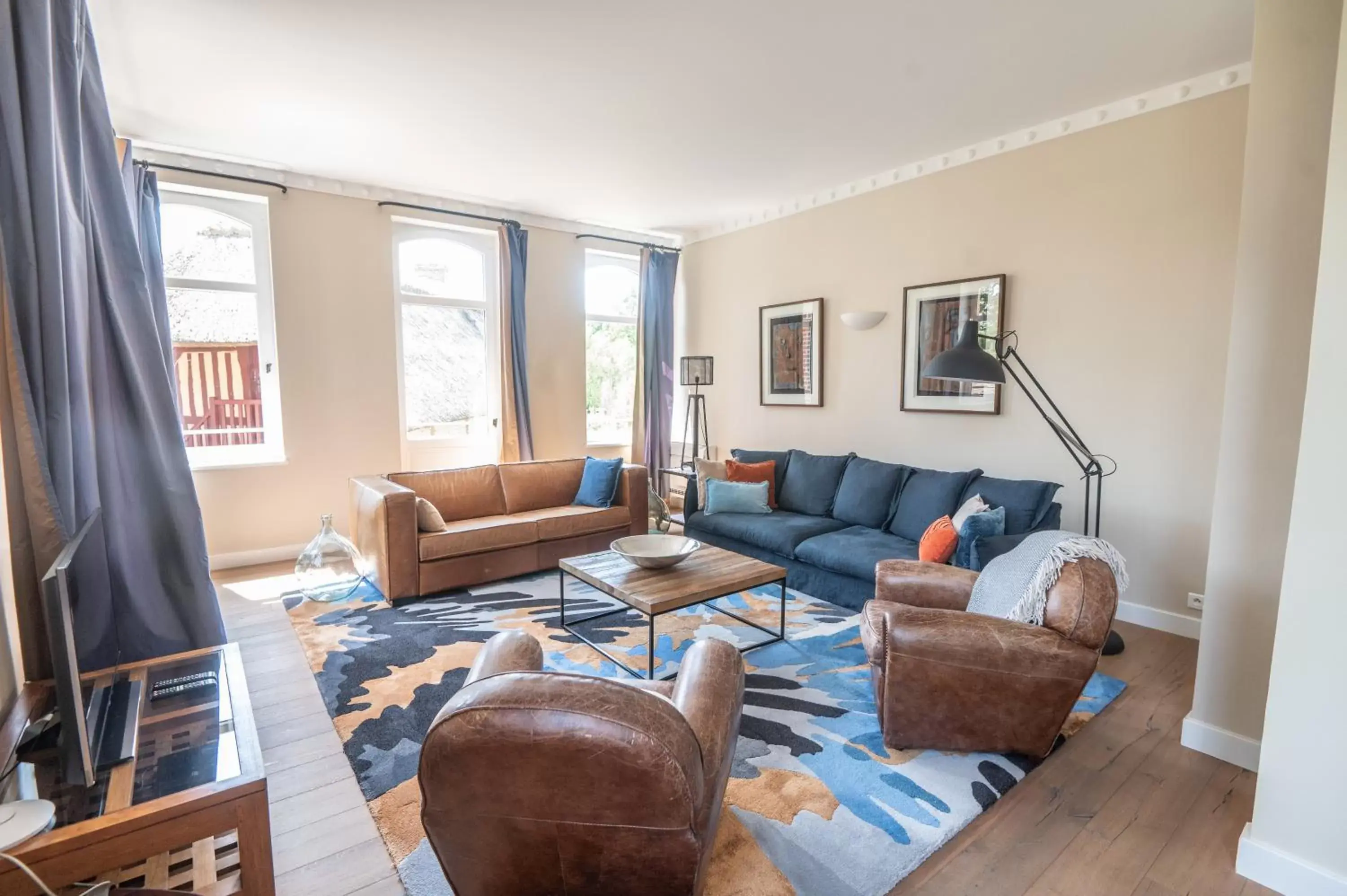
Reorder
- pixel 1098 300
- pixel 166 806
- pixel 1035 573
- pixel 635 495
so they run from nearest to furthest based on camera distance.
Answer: pixel 166 806 < pixel 1035 573 < pixel 1098 300 < pixel 635 495

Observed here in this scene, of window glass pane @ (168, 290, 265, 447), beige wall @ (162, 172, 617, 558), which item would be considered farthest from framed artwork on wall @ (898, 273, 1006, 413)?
window glass pane @ (168, 290, 265, 447)

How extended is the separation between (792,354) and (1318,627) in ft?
13.0

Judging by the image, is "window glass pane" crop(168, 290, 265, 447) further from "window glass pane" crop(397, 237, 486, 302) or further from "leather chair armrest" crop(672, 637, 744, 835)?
"leather chair armrest" crop(672, 637, 744, 835)

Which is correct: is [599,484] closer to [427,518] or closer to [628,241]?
[427,518]

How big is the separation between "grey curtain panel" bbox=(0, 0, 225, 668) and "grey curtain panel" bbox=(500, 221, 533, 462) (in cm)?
331

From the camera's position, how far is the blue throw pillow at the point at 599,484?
15.1 feet

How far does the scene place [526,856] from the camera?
1.08 metres

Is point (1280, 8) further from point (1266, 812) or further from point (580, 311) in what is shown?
point (580, 311)

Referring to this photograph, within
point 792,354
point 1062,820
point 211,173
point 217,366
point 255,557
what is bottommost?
point 1062,820

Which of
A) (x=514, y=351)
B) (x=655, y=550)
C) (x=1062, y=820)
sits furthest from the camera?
(x=514, y=351)

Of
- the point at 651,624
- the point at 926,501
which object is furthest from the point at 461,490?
the point at 926,501

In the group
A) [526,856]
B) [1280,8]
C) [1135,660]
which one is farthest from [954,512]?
[526,856]

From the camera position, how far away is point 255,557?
14.8 feet

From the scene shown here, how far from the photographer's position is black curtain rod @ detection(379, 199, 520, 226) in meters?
4.84
